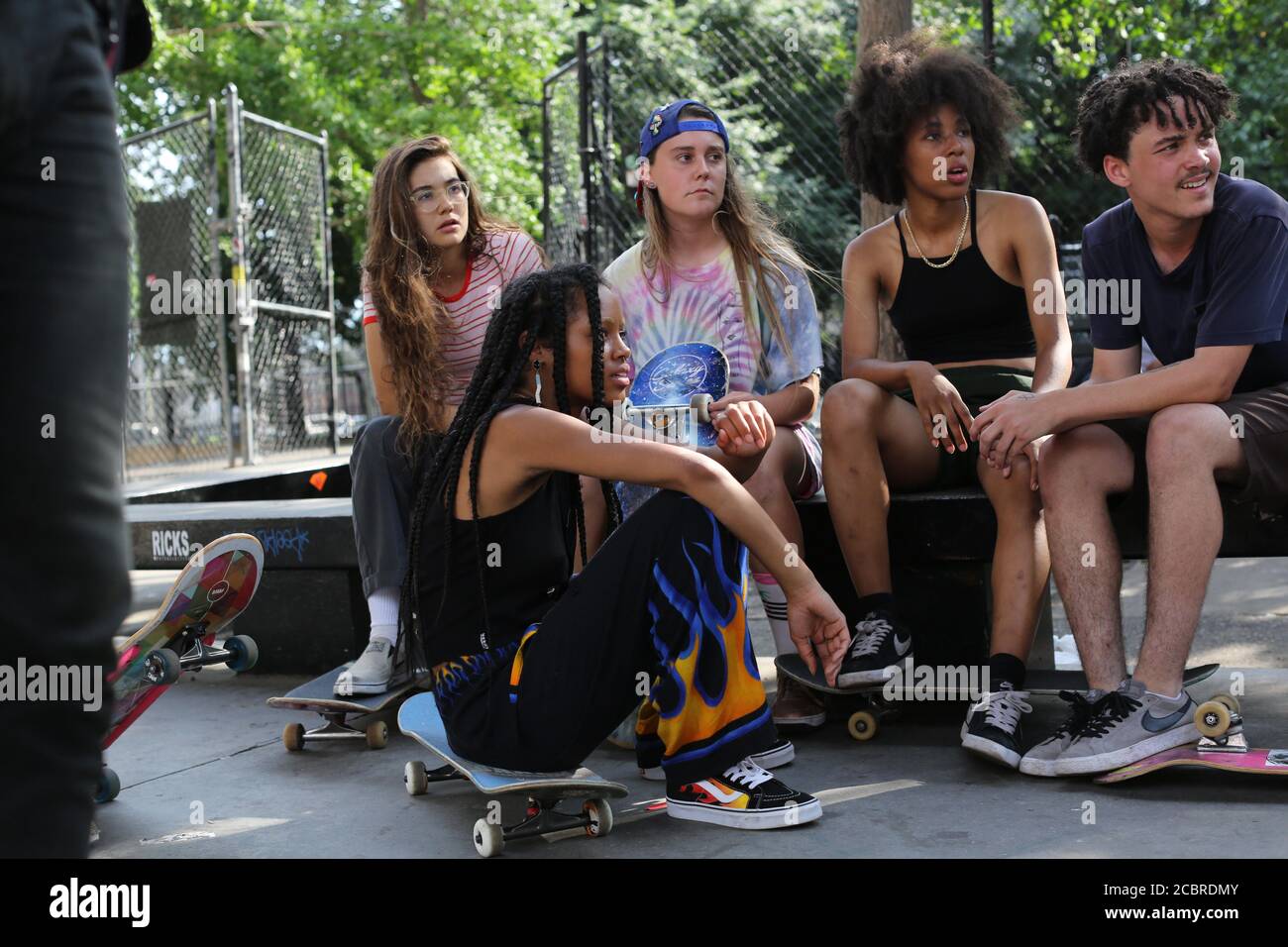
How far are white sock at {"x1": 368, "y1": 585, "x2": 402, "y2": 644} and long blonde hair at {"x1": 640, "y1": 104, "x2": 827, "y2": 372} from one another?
4.12 feet

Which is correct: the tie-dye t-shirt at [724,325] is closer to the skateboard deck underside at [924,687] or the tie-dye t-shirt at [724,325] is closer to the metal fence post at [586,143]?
the skateboard deck underside at [924,687]

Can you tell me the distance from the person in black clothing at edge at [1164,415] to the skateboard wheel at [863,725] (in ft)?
1.85

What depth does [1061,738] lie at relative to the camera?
10.4 feet

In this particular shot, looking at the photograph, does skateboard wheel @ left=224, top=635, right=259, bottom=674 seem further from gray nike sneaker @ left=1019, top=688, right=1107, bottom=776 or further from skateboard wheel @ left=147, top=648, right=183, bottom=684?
gray nike sneaker @ left=1019, top=688, right=1107, bottom=776

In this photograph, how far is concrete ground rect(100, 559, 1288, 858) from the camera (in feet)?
9.07

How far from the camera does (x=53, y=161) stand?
1.28 meters

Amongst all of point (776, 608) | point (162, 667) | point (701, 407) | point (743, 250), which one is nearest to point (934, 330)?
point (743, 250)

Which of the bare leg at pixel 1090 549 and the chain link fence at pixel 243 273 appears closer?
the bare leg at pixel 1090 549

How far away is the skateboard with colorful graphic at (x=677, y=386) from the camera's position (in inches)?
151

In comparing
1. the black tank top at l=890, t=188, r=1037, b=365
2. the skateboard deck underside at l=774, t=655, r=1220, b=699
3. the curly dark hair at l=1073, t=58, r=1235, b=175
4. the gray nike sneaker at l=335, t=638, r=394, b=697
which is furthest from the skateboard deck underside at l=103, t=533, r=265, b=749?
the curly dark hair at l=1073, t=58, r=1235, b=175

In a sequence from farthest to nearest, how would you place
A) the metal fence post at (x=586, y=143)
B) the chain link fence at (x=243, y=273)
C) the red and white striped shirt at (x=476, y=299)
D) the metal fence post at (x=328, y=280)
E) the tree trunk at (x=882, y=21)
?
the metal fence post at (x=328, y=280), the chain link fence at (x=243, y=273), the metal fence post at (x=586, y=143), the tree trunk at (x=882, y=21), the red and white striped shirt at (x=476, y=299)

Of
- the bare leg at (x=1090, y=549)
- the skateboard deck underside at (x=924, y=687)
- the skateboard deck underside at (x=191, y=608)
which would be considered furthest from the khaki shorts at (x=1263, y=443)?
the skateboard deck underside at (x=191, y=608)

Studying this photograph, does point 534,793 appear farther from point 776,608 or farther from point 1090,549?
point 1090,549
